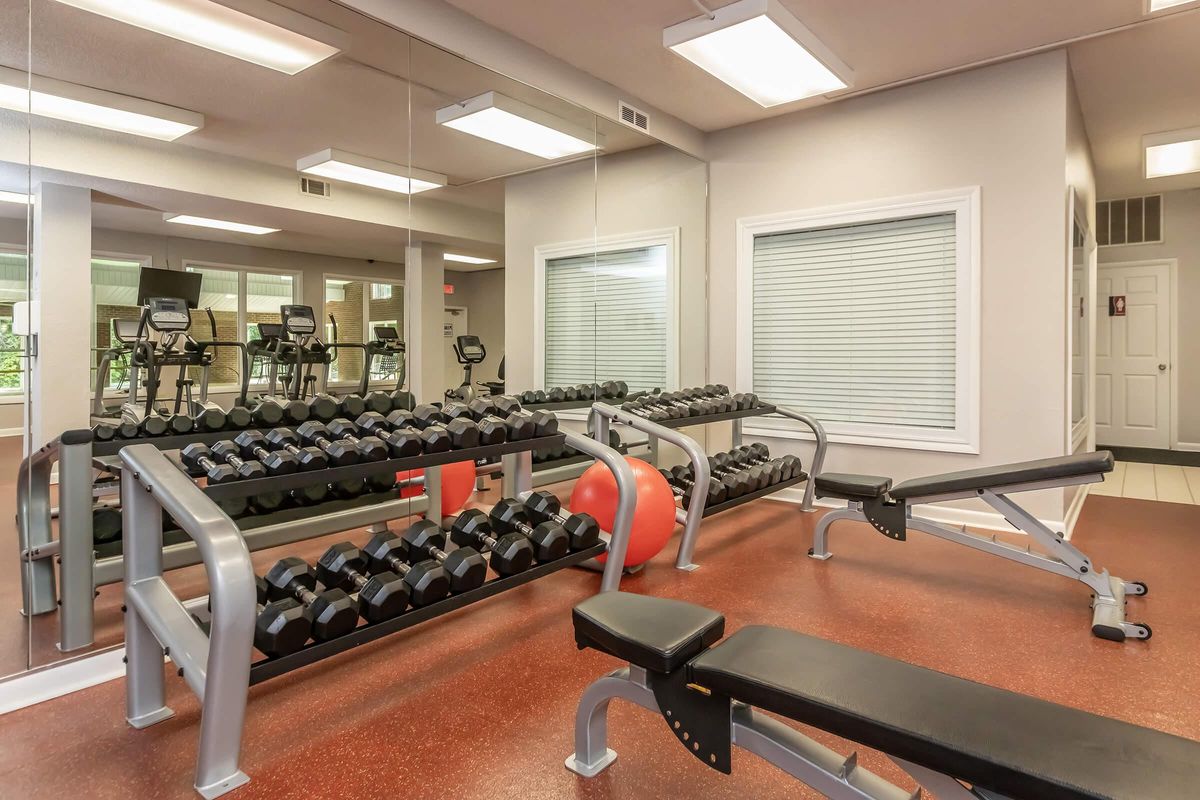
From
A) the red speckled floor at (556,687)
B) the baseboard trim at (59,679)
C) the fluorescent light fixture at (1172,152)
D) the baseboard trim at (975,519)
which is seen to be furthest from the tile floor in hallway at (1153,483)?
the baseboard trim at (59,679)

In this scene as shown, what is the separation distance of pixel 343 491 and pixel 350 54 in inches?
75.4

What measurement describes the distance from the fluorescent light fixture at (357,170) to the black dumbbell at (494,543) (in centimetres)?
152

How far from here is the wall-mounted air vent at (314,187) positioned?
2.77 m

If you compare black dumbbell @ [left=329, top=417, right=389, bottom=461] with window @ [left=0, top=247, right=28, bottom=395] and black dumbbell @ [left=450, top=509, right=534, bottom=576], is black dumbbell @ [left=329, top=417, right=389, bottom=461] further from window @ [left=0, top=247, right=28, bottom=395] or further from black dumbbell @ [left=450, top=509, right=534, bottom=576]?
window @ [left=0, top=247, right=28, bottom=395]

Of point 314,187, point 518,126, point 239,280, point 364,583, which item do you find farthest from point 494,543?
point 518,126

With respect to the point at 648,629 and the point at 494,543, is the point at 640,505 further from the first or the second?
the point at 648,629

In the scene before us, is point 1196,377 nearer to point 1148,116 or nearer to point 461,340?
point 1148,116

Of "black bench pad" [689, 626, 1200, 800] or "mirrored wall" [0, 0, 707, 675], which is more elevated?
"mirrored wall" [0, 0, 707, 675]

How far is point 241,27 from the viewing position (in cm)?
247

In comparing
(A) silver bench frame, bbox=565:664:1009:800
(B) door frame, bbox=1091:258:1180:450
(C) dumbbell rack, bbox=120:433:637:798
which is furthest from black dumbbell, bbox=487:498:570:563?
(B) door frame, bbox=1091:258:1180:450

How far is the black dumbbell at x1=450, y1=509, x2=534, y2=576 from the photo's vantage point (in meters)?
2.24

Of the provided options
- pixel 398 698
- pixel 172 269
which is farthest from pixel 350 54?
pixel 398 698

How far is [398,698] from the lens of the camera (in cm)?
200

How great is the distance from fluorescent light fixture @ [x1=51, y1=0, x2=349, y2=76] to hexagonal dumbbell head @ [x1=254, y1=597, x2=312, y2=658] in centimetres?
196
